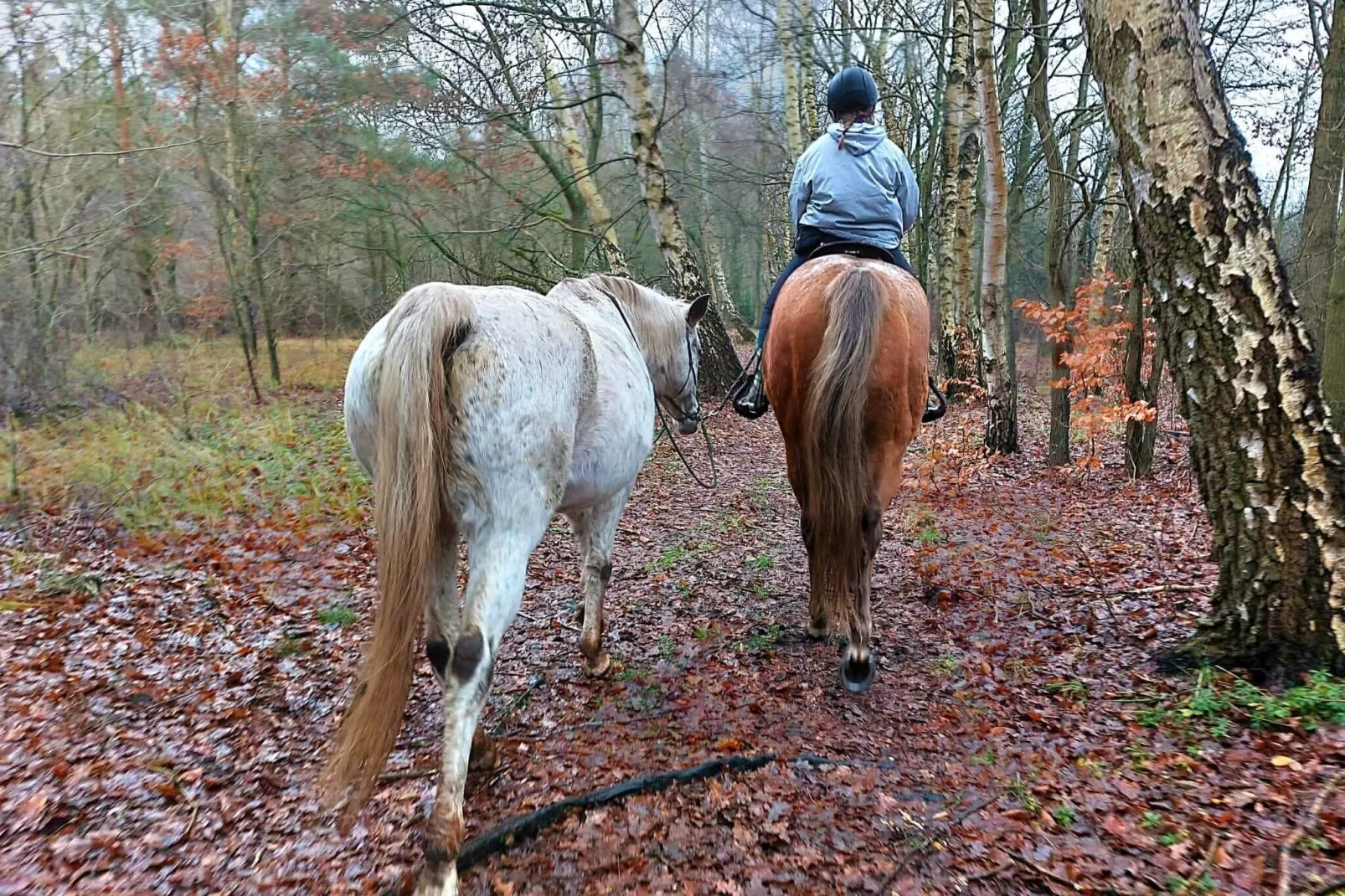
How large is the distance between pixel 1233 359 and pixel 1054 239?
6333 mm

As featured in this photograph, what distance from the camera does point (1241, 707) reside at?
3.06m

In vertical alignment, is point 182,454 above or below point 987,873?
above

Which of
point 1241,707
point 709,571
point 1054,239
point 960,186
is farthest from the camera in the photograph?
point 960,186

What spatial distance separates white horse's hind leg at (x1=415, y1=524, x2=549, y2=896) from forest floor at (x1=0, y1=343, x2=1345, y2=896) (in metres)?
0.18

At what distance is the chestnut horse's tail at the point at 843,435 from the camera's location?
3.69 metres

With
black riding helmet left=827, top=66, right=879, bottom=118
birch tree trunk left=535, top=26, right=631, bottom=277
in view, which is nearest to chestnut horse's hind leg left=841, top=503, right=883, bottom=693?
black riding helmet left=827, top=66, right=879, bottom=118

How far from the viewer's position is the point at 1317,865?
2074 millimetres

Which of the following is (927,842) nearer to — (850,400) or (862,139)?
(850,400)

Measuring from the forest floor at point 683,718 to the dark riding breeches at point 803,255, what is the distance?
1.98 metres

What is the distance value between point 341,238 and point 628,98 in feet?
27.5

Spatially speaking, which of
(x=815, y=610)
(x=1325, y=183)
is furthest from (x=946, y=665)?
(x=1325, y=183)

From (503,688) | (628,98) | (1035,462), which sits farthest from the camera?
(628,98)

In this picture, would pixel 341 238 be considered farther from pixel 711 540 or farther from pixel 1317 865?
pixel 1317 865

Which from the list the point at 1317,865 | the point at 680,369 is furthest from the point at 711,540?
the point at 1317,865
